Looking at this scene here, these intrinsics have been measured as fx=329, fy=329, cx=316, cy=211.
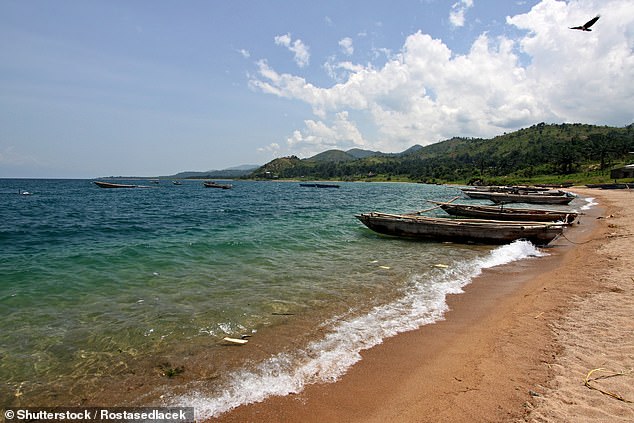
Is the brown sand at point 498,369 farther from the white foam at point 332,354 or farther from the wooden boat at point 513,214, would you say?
the wooden boat at point 513,214

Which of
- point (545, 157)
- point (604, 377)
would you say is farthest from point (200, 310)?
point (545, 157)

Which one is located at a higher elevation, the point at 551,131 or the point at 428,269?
the point at 551,131

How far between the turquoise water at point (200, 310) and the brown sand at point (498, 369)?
0.50m

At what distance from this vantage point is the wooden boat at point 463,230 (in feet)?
58.5

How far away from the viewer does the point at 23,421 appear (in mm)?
4969

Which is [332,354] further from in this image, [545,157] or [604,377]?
[545,157]

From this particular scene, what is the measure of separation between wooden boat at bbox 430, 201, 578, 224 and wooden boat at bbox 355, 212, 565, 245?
20.9ft

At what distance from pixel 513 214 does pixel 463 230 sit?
941cm

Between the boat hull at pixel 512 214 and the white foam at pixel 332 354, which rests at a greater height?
the boat hull at pixel 512 214

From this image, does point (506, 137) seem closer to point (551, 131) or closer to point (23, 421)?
point (551, 131)

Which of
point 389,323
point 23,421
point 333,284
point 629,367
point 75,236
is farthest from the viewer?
point 75,236

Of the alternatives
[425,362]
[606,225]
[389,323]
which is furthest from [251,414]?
[606,225]

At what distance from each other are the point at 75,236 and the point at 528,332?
2240 centimetres

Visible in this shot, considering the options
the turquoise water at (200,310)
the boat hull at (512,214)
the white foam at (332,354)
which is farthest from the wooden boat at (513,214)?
the white foam at (332,354)
